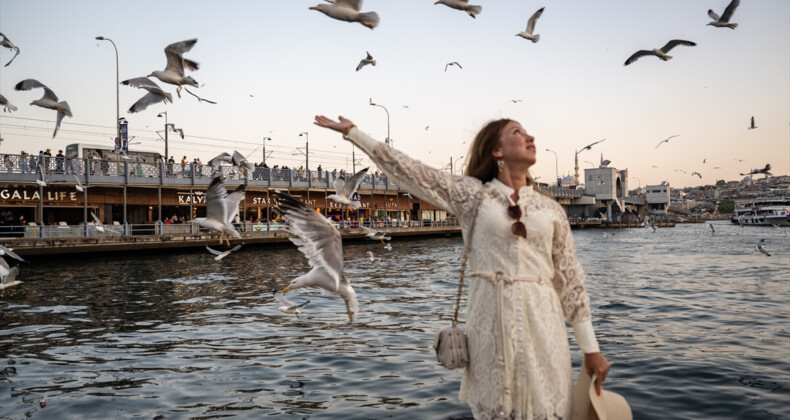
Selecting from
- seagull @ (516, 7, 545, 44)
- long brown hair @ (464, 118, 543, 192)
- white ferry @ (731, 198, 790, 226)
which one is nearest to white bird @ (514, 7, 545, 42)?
seagull @ (516, 7, 545, 44)

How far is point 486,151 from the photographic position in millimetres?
3232

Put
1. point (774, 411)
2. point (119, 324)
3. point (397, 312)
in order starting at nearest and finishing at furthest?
point (774, 411), point (119, 324), point (397, 312)

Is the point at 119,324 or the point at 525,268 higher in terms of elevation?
the point at 525,268

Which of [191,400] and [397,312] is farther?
[397,312]

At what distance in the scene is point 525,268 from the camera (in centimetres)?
300

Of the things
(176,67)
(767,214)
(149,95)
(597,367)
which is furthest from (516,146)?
(767,214)

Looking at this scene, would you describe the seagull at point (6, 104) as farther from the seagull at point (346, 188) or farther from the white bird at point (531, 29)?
the white bird at point (531, 29)

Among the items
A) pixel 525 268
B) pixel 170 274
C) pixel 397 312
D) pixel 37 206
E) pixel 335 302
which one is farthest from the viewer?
pixel 37 206

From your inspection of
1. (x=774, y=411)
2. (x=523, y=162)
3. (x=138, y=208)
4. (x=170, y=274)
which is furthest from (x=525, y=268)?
(x=138, y=208)

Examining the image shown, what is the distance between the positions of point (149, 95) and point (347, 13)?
5940mm

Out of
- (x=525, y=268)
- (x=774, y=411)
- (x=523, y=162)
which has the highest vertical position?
(x=523, y=162)

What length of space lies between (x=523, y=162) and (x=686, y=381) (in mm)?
5731

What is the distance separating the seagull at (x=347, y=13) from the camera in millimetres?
6797

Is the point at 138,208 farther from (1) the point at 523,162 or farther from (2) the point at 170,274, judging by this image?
(1) the point at 523,162
